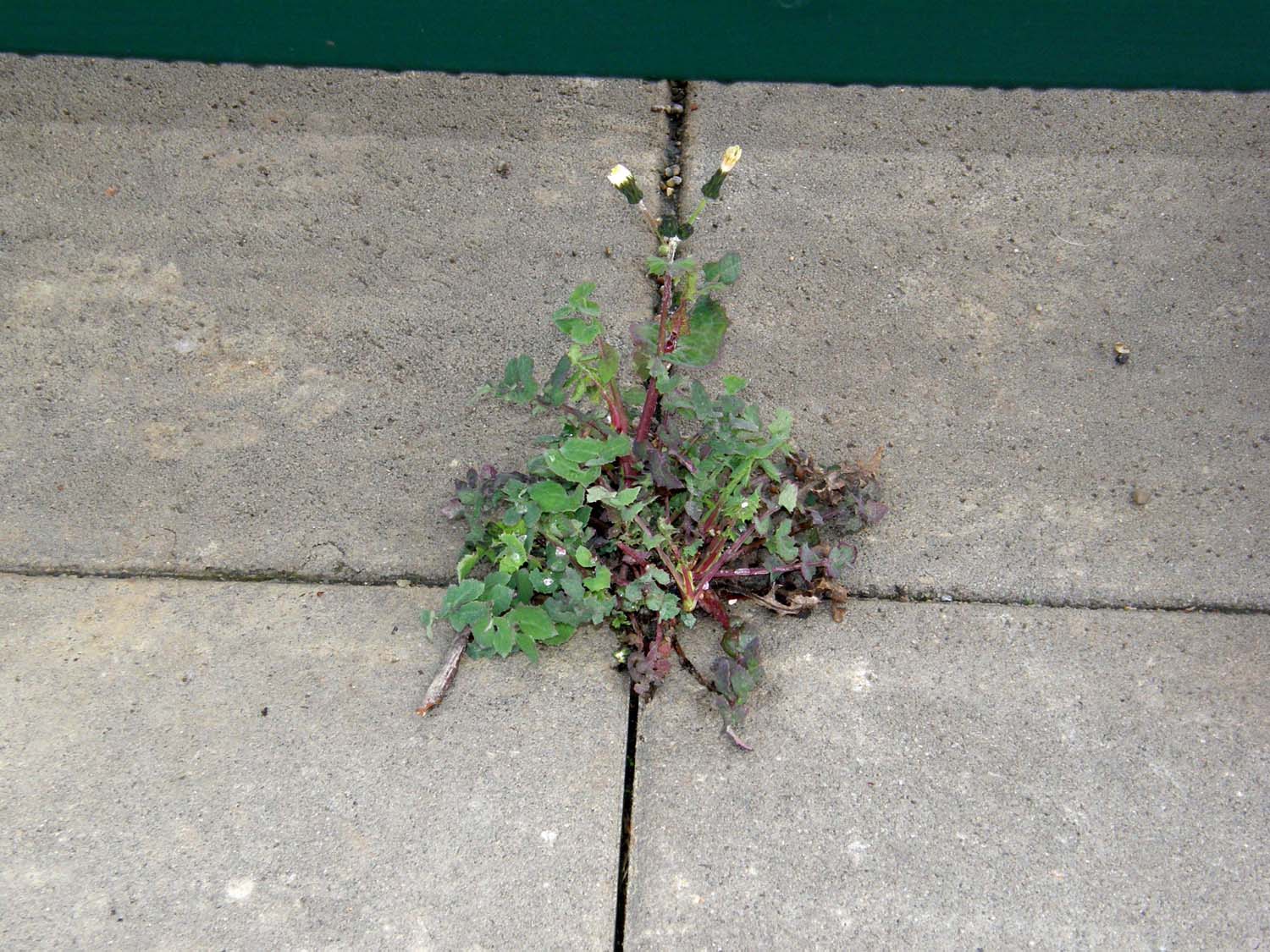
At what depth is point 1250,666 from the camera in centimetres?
223

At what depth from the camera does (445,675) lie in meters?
2.21

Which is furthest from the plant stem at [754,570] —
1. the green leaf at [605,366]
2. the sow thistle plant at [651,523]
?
the green leaf at [605,366]

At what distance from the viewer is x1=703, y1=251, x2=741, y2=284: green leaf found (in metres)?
1.89

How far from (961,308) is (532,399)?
4.23 feet

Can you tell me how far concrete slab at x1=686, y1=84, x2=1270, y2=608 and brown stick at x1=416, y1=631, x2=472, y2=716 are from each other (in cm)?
88

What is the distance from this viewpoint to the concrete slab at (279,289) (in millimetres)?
2502

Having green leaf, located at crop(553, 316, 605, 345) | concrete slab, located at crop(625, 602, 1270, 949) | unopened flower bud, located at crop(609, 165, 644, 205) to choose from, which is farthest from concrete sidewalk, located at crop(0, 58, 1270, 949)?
unopened flower bud, located at crop(609, 165, 644, 205)

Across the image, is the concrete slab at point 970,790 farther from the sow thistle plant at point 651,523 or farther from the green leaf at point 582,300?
the green leaf at point 582,300

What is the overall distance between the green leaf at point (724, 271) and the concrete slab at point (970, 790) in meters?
0.79

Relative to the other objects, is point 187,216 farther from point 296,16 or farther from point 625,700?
point 625,700

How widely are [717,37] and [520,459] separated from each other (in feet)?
4.84

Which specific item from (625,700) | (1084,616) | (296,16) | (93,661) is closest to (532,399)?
(625,700)

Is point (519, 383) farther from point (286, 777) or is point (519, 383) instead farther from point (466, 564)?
point (286, 777)

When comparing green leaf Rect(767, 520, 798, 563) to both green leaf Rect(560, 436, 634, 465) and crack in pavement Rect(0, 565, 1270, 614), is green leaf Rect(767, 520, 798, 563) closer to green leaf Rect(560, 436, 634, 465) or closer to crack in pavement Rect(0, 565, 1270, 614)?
crack in pavement Rect(0, 565, 1270, 614)
